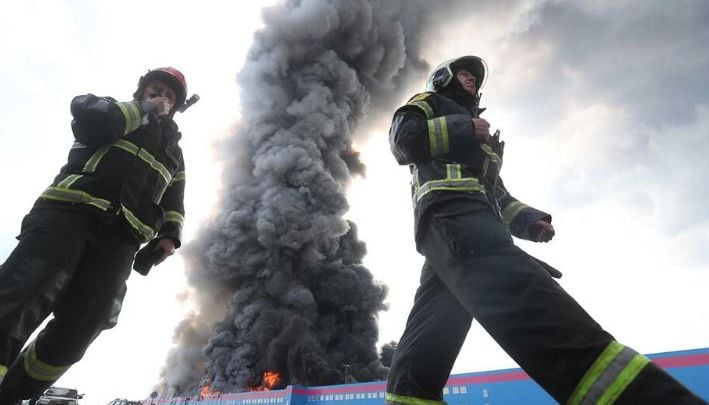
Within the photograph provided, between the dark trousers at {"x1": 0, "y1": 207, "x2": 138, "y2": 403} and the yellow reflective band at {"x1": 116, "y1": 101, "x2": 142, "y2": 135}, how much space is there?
53 cm

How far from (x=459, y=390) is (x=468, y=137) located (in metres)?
15.4

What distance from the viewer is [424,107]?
1984 mm

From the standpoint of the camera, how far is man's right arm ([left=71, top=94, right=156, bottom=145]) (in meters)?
2.04

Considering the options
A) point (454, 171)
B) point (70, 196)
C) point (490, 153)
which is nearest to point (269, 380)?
point (70, 196)

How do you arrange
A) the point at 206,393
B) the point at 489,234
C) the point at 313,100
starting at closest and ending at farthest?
the point at 489,234 → the point at 206,393 → the point at 313,100

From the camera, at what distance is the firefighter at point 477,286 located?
1048mm

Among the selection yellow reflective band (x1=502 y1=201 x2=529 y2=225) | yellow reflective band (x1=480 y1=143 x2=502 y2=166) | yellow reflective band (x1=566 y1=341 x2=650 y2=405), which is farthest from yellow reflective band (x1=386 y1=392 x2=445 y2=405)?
yellow reflective band (x1=480 y1=143 x2=502 y2=166)

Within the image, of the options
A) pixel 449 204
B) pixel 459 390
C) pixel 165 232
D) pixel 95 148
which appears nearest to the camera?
pixel 449 204

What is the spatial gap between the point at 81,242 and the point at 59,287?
0.23 metres

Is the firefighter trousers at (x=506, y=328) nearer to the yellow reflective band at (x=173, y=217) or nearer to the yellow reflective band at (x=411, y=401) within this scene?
the yellow reflective band at (x=411, y=401)

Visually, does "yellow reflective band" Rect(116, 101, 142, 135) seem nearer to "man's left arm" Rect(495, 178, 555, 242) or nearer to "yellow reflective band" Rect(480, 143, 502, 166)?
"yellow reflective band" Rect(480, 143, 502, 166)

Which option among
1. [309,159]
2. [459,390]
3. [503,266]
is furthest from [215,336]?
[503,266]

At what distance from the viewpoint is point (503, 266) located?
1300 mm

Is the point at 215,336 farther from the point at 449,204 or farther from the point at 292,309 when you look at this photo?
the point at 449,204
